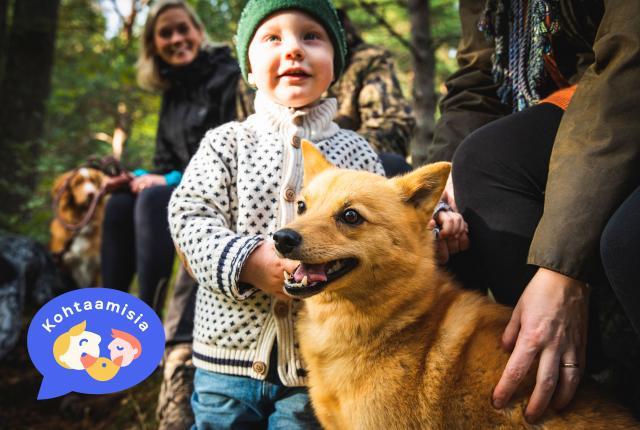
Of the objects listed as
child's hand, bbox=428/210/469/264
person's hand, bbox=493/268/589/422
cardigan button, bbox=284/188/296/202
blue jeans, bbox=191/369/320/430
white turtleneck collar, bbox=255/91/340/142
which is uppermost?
white turtleneck collar, bbox=255/91/340/142

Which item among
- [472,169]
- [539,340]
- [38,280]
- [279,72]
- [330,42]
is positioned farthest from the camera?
[38,280]

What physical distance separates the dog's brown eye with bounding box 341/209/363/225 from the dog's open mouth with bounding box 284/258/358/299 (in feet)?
0.54

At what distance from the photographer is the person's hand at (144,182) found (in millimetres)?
3720

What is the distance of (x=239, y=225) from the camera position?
6.85 feet

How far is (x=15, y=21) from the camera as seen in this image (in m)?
6.95

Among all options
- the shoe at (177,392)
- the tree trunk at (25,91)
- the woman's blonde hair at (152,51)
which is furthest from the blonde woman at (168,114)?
the tree trunk at (25,91)

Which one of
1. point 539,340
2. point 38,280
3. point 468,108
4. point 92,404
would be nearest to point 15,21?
point 38,280

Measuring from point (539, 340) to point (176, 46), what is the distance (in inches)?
151

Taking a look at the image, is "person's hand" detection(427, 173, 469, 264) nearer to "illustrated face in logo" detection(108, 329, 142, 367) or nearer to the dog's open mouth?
the dog's open mouth

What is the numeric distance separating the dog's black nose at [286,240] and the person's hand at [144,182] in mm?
2349

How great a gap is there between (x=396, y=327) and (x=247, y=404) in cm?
75

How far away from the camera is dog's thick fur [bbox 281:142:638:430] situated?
161 centimetres

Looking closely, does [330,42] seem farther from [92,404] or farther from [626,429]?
[92,404]

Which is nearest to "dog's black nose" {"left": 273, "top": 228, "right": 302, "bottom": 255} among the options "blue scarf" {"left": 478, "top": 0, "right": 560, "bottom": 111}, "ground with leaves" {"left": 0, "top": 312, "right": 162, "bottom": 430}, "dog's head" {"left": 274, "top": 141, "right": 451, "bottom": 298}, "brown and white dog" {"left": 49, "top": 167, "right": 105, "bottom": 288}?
"dog's head" {"left": 274, "top": 141, "right": 451, "bottom": 298}
